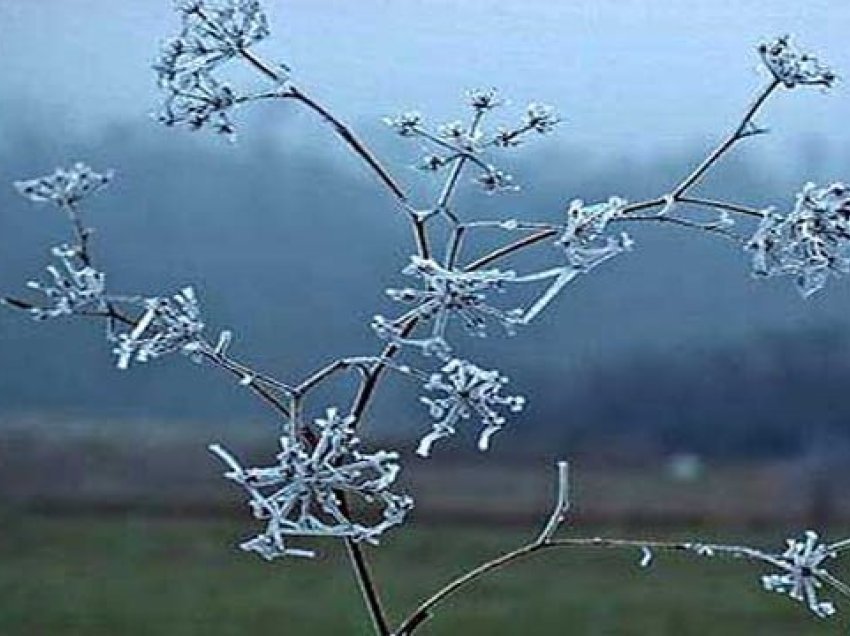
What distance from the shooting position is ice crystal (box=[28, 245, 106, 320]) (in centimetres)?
51

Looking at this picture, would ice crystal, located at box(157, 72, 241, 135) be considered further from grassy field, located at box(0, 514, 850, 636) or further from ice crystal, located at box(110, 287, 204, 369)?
grassy field, located at box(0, 514, 850, 636)

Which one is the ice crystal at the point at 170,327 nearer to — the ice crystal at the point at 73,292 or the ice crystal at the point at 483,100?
the ice crystal at the point at 73,292

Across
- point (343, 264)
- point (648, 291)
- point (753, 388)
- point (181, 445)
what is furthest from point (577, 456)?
point (343, 264)

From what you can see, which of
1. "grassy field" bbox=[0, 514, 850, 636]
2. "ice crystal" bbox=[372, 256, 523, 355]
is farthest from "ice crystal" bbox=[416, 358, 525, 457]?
"grassy field" bbox=[0, 514, 850, 636]

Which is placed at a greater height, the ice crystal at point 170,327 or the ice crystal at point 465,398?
the ice crystal at point 170,327

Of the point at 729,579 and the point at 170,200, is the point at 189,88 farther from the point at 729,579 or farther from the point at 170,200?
the point at 729,579

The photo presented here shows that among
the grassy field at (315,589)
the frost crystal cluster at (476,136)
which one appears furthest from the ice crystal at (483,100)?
the grassy field at (315,589)

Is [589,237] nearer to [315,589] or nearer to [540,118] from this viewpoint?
[540,118]

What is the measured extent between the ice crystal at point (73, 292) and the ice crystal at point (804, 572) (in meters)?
0.22

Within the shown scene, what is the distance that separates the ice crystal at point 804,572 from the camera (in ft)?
1.75

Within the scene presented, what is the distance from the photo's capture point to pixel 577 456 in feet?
13.6

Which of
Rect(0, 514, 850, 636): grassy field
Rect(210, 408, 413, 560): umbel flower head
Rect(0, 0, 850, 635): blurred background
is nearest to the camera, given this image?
Rect(210, 408, 413, 560): umbel flower head

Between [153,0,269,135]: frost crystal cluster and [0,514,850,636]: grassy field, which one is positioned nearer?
[153,0,269,135]: frost crystal cluster

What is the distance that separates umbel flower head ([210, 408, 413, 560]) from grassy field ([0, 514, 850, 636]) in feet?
11.8
